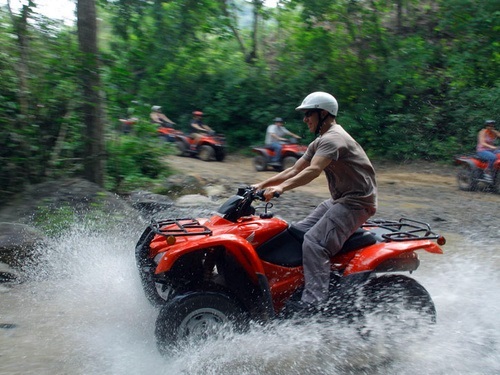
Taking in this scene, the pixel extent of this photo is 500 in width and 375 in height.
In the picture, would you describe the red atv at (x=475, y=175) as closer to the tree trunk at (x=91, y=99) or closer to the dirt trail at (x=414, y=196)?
the dirt trail at (x=414, y=196)

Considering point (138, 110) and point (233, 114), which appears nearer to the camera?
point (138, 110)

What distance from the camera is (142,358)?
14.9ft

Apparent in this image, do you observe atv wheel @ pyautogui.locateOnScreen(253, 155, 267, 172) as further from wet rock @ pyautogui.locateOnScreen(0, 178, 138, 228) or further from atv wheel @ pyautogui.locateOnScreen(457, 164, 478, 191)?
wet rock @ pyautogui.locateOnScreen(0, 178, 138, 228)

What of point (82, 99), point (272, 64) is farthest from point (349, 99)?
point (82, 99)

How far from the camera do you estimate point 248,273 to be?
15.1 ft

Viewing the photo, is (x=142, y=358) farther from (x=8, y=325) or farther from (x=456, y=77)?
(x=456, y=77)

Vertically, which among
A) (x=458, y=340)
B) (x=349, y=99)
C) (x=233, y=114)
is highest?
(x=458, y=340)

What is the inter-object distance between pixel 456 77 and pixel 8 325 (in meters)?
17.2

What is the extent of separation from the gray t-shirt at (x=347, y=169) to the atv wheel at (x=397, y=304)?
2.01 feet

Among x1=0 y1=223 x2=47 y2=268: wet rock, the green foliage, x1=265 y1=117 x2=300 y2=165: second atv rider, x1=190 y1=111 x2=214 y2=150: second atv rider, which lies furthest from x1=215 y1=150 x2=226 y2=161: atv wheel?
x1=0 y1=223 x2=47 y2=268: wet rock

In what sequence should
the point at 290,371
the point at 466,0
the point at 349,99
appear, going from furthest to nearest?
1. the point at 349,99
2. the point at 466,0
3. the point at 290,371

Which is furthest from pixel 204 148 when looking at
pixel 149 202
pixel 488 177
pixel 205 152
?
pixel 149 202

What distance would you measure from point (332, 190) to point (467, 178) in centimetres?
1079

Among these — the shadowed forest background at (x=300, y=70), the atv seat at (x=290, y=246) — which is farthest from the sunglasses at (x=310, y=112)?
the shadowed forest background at (x=300, y=70)
